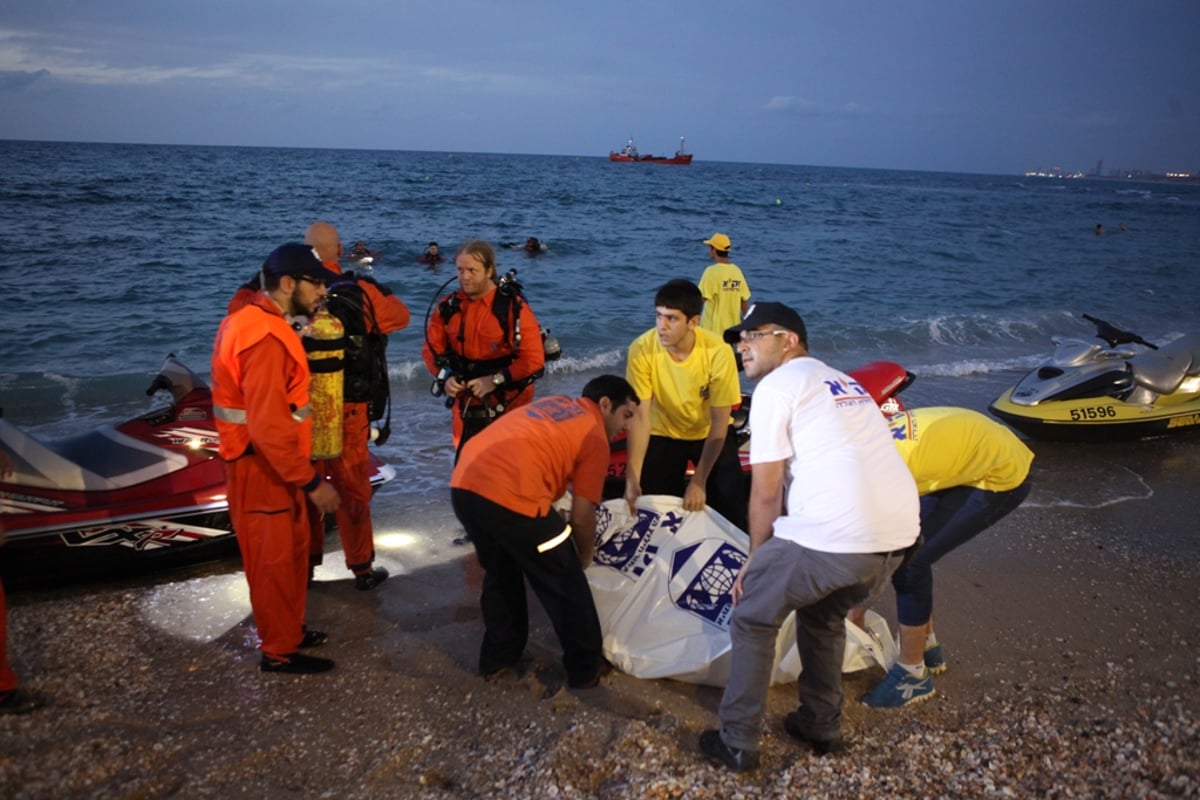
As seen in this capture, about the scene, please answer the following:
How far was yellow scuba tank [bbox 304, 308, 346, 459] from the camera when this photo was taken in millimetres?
4051

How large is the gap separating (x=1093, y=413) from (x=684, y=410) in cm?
543

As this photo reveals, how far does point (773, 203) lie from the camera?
1796 inches

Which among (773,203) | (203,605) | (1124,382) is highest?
(773,203)

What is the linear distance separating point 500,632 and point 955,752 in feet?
6.34

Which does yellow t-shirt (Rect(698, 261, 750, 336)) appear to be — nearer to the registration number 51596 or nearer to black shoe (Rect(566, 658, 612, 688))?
the registration number 51596

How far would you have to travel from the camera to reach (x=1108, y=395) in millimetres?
8039

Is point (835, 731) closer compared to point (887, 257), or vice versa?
point (835, 731)

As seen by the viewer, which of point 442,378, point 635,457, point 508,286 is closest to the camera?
point 635,457

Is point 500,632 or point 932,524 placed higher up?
point 932,524

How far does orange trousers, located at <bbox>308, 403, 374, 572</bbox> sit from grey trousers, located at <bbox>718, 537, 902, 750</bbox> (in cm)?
235

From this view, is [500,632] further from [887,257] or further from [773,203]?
[773,203]

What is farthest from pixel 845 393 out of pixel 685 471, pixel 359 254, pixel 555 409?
pixel 359 254

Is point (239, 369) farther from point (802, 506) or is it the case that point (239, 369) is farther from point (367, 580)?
point (802, 506)

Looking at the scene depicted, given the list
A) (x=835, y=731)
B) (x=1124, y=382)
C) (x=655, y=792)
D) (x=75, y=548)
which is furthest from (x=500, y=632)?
(x=1124, y=382)
